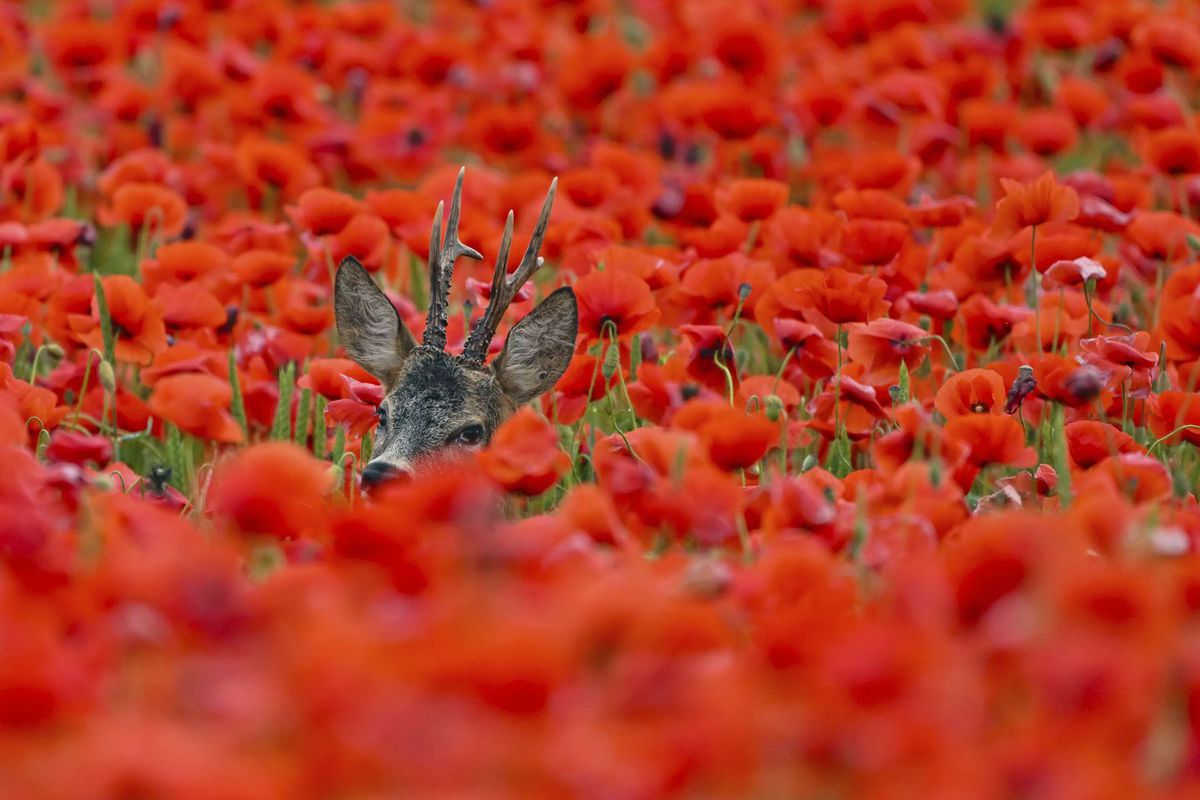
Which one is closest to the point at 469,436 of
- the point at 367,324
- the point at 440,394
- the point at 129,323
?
the point at 440,394

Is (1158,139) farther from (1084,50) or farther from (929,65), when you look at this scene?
(1084,50)

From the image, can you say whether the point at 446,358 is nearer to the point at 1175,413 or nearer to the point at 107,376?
the point at 107,376

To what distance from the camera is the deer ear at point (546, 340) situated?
2.69 metres

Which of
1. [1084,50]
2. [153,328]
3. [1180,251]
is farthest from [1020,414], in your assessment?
[1084,50]

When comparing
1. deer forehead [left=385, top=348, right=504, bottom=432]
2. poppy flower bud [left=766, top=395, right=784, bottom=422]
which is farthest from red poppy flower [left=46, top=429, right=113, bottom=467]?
poppy flower bud [left=766, top=395, right=784, bottom=422]

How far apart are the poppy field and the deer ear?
0.06 metres

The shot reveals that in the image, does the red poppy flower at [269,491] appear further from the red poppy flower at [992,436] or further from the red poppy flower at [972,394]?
the red poppy flower at [972,394]

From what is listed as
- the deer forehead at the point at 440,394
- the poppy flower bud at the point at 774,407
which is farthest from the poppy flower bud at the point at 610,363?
the poppy flower bud at the point at 774,407

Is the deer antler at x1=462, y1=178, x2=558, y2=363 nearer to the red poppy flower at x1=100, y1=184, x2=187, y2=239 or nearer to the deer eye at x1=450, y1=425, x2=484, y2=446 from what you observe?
the deer eye at x1=450, y1=425, x2=484, y2=446

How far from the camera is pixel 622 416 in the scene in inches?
120

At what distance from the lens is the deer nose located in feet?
7.71

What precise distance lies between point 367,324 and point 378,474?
0.53 m

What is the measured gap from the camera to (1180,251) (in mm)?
3510

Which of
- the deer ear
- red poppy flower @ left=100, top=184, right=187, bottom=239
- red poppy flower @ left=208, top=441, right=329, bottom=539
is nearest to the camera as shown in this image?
red poppy flower @ left=208, top=441, right=329, bottom=539
